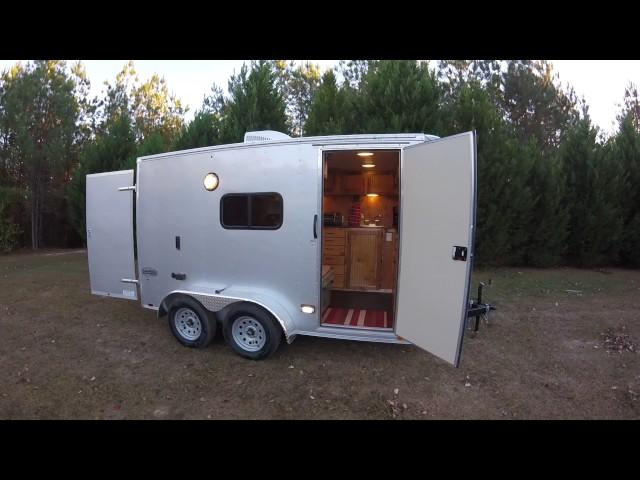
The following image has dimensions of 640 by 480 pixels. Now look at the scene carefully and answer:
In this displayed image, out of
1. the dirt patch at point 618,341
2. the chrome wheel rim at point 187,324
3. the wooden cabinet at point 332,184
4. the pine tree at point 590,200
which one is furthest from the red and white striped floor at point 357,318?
the pine tree at point 590,200

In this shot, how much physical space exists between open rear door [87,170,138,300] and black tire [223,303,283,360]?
1.63 meters

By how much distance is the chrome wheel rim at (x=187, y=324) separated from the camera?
4.23 meters

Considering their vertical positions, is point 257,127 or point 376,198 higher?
point 257,127

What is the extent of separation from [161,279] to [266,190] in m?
1.89

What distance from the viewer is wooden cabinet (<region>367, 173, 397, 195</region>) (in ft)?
21.2

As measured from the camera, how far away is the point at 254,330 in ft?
12.9

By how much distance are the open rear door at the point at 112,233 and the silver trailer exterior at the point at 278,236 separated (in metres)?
0.01

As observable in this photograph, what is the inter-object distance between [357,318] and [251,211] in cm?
186

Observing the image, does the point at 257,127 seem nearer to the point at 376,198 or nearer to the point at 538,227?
the point at 376,198

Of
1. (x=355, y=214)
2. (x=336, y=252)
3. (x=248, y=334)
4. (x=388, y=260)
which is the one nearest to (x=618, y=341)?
(x=388, y=260)

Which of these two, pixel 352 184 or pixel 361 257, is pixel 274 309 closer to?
pixel 361 257

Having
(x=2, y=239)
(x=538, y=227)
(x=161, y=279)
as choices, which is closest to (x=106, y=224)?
(x=161, y=279)

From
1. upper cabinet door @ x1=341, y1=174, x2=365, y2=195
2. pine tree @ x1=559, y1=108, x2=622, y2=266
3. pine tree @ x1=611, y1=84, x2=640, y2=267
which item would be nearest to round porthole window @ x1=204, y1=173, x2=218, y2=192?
upper cabinet door @ x1=341, y1=174, x2=365, y2=195

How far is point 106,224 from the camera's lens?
4637 millimetres
